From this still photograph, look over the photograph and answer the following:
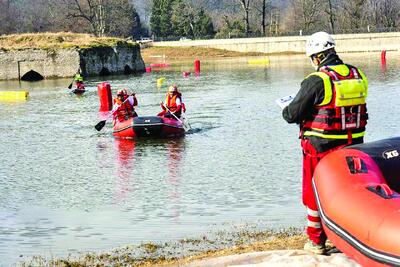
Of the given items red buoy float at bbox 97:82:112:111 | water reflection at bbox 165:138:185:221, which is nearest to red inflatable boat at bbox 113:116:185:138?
water reflection at bbox 165:138:185:221

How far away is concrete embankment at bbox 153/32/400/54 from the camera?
76375mm

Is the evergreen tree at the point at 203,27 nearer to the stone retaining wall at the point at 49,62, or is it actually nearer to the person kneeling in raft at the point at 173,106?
the stone retaining wall at the point at 49,62

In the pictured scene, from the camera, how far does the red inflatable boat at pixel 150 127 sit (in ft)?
64.0

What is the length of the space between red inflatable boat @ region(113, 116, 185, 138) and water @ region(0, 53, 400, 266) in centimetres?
32

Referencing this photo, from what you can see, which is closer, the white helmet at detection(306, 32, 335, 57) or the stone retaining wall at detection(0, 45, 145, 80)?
the white helmet at detection(306, 32, 335, 57)

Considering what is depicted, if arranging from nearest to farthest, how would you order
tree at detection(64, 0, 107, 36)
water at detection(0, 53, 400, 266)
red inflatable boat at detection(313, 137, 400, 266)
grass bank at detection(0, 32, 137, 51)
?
1. red inflatable boat at detection(313, 137, 400, 266)
2. water at detection(0, 53, 400, 266)
3. grass bank at detection(0, 32, 137, 51)
4. tree at detection(64, 0, 107, 36)

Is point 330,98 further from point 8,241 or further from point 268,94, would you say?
point 268,94

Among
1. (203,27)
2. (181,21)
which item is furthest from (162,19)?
(203,27)

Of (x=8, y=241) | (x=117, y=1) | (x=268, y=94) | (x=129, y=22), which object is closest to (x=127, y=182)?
(x=8, y=241)

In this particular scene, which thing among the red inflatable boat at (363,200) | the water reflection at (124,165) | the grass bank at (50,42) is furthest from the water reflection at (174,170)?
the grass bank at (50,42)

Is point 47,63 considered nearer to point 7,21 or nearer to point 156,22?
point 156,22

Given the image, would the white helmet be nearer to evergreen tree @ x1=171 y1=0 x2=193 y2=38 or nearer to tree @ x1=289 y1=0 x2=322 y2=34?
tree @ x1=289 y1=0 x2=322 y2=34

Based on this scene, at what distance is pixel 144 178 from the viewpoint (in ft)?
47.0

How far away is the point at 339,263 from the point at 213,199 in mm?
5351
